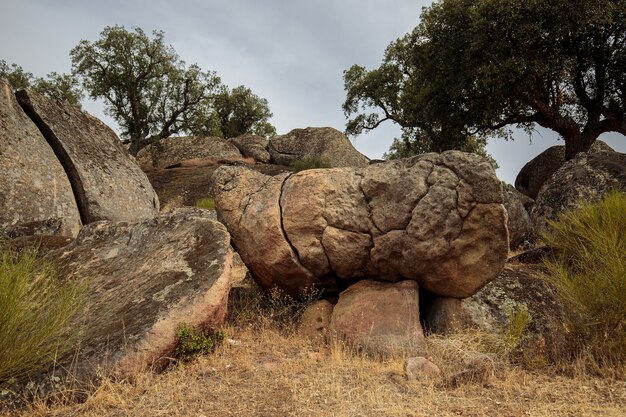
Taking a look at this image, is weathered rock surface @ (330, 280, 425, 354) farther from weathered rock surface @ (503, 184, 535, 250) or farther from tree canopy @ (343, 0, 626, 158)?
tree canopy @ (343, 0, 626, 158)

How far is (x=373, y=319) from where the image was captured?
704 cm

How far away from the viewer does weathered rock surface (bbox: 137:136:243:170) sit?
104ft

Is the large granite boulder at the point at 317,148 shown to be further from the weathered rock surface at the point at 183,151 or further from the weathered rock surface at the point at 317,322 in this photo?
the weathered rock surface at the point at 317,322

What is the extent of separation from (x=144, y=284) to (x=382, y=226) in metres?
3.32

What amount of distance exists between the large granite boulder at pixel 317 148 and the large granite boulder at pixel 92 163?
18.4 m

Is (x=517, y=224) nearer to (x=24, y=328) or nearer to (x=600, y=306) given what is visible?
(x=600, y=306)

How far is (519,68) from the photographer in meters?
19.6

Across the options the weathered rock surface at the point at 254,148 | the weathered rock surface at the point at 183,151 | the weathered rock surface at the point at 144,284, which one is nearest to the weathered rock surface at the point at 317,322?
the weathered rock surface at the point at 144,284

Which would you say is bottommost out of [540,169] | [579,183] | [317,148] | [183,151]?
[579,183]

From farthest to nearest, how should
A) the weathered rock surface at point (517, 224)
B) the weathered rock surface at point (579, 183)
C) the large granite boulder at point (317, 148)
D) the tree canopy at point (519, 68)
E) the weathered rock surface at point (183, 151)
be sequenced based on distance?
1. the large granite boulder at point (317, 148)
2. the weathered rock surface at point (183, 151)
3. the tree canopy at point (519, 68)
4. the weathered rock surface at point (517, 224)
5. the weathered rock surface at point (579, 183)

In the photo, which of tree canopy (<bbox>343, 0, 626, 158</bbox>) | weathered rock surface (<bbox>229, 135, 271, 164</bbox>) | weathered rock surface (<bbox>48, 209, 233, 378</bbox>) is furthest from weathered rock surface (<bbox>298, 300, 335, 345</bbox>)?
weathered rock surface (<bbox>229, 135, 271, 164</bbox>)

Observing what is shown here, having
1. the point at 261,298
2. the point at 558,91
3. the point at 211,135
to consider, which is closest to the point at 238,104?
the point at 211,135

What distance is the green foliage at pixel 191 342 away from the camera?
5.64m

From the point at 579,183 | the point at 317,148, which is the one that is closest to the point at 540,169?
the point at 579,183
